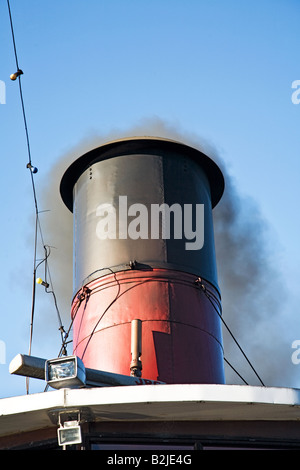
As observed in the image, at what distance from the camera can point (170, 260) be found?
33.8 feet

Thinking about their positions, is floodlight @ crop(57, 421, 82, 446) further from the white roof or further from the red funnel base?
the red funnel base

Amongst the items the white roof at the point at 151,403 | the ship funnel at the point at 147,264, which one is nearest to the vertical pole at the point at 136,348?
the ship funnel at the point at 147,264

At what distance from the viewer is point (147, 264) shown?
33.5 ft

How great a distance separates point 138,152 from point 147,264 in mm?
1795

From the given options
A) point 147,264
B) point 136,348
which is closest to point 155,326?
point 136,348

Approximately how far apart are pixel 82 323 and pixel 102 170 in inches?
88.3

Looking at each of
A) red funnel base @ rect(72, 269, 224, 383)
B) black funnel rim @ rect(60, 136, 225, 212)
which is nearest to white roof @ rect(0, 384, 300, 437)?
red funnel base @ rect(72, 269, 224, 383)

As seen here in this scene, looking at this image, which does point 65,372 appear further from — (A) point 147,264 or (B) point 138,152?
(B) point 138,152

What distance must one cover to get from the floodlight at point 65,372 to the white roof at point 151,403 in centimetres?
8

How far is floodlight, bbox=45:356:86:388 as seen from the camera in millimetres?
7031

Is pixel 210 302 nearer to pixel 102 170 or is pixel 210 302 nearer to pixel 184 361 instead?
pixel 184 361

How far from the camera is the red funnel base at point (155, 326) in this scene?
378 inches

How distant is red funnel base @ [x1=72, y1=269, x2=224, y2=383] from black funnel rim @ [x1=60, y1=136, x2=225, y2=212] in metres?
1.92
